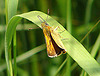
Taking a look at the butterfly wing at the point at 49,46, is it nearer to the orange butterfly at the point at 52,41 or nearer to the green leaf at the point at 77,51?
the orange butterfly at the point at 52,41

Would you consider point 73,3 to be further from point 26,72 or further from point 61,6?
point 26,72

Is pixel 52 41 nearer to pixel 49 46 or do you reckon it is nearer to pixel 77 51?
pixel 49 46

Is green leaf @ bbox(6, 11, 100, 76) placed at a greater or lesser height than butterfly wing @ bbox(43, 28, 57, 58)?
greater

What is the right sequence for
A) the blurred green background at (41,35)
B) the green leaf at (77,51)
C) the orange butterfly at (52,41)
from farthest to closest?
the blurred green background at (41,35) < the orange butterfly at (52,41) < the green leaf at (77,51)

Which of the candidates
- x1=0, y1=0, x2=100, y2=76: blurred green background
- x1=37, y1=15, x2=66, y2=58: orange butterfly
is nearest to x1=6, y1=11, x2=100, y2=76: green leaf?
x1=37, y1=15, x2=66, y2=58: orange butterfly

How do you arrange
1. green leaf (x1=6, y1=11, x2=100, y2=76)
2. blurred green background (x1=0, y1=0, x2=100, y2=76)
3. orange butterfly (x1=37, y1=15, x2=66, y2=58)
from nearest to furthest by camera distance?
1. green leaf (x1=6, y1=11, x2=100, y2=76)
2. orange butterfly (x1=37, y1=15, x2=66, y2=58)
3. blurred green background (x1=0, y1=0, x2=100, y2=76)

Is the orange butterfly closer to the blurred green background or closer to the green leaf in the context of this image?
the green leaf

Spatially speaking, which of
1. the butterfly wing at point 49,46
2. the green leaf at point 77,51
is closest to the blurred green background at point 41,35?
the butterfly wing at point 49,46

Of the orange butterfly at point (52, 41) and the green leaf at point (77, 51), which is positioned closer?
the green leaf at point (77, 51)
